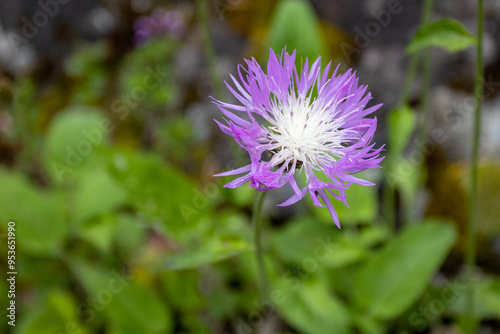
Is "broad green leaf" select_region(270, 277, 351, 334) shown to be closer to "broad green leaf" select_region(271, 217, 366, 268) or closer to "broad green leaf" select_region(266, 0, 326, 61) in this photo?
"broad green leaf" select_region(271, 217, 366, 268)

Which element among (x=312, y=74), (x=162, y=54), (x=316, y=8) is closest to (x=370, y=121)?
(x=312, y=74)

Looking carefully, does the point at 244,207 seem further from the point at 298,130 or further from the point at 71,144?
the point at 298,130

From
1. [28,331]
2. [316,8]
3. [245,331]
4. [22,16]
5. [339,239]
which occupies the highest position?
[22,16]

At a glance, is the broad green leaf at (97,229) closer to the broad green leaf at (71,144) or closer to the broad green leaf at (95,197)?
the broad green leaf at (95,197)

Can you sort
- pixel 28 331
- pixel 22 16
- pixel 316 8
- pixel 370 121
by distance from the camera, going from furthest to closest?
pixel 22 16, pixel 316 8, pixel 28 331, pixel 370 121

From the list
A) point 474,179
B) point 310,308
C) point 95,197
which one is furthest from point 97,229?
point 474,179

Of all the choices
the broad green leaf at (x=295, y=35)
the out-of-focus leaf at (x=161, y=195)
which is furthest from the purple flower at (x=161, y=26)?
the out-of-focus leaf at (x=161, y=195)

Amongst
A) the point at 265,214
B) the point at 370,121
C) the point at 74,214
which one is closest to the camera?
the point at 370,121

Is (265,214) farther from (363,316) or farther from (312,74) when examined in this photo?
(312,74)
